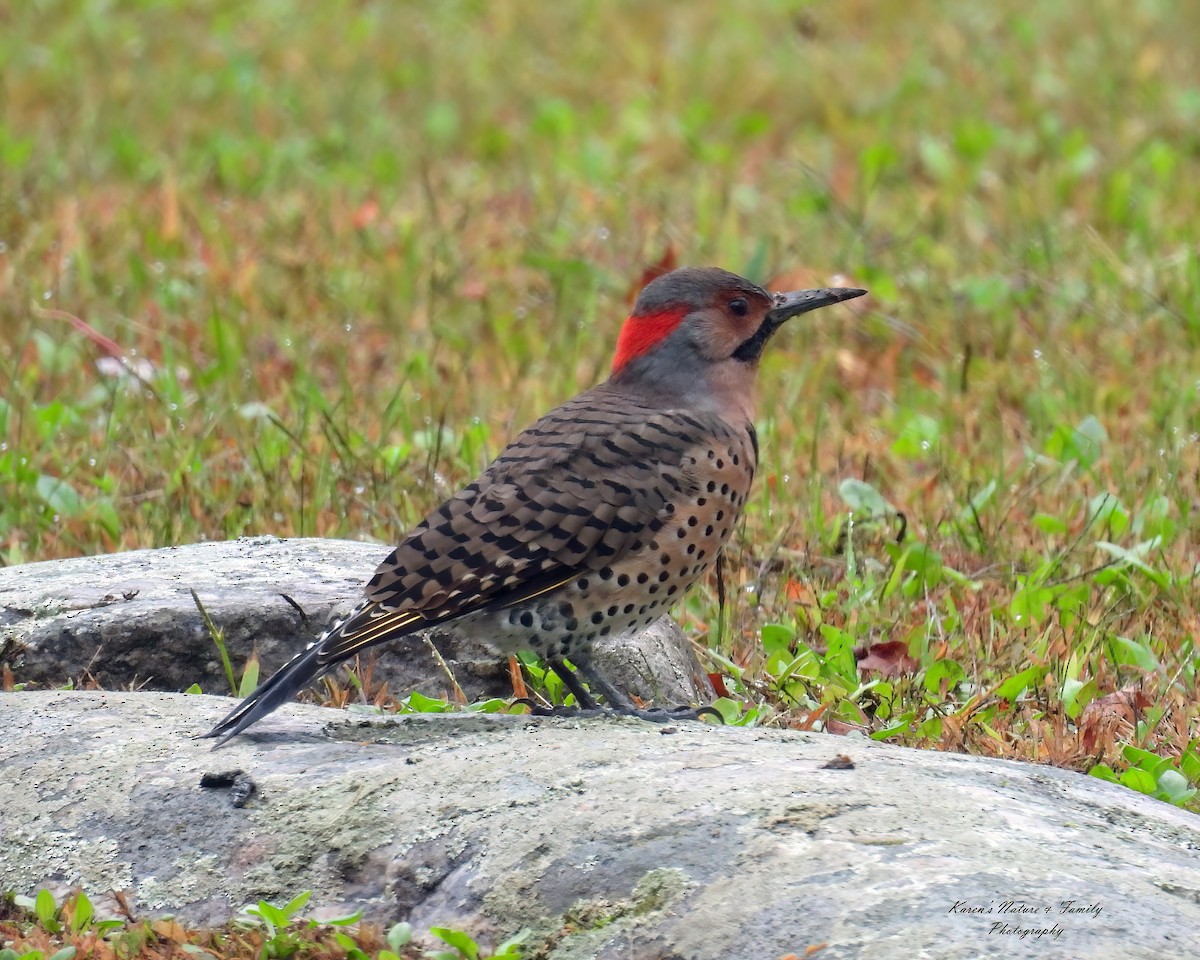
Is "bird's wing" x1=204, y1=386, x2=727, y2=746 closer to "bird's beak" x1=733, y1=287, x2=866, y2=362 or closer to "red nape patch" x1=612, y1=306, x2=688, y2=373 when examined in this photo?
"red nape patch" x1=612, y1=306, x2=688, y2=373

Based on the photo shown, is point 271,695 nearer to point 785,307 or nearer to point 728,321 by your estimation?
point 728,321

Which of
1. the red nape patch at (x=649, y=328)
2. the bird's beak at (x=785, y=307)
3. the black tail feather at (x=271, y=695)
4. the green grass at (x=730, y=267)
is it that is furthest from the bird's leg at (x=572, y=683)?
the bird's beak at (x=785, y=307)

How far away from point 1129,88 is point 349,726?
8.91 meters

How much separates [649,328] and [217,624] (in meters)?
1.33

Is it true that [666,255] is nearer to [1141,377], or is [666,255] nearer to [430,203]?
[430,203]

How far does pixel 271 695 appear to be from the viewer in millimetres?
4031

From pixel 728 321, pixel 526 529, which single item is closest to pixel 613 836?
pixel 526 529

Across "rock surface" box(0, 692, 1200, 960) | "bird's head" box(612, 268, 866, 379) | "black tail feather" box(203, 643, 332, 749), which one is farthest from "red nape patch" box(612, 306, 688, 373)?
"black tail feather" box(203, 643, 332, 749)

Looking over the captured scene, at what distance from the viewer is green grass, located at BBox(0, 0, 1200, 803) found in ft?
18.9

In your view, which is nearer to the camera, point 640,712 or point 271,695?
point 271,695

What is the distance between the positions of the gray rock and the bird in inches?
14.1

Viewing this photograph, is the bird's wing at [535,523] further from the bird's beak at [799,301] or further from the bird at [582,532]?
the bird's beak at [799,301]

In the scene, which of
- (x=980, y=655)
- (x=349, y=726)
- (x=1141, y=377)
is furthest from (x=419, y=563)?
(x=1141, y=377)

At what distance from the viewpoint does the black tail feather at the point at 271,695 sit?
4.03 m
